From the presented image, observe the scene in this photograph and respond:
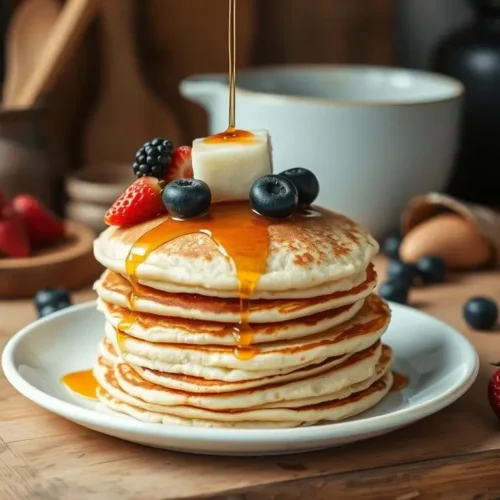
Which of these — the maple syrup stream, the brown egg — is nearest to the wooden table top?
the maple syrup stream

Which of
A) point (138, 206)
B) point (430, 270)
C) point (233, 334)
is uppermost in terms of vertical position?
point (138, 206)

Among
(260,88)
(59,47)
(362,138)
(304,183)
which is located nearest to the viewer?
(304,183)

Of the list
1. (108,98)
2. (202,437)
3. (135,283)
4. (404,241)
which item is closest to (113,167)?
(108,98)

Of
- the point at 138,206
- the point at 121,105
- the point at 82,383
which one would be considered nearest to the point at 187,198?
the point at 138,206

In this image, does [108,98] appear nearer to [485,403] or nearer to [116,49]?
[116,49]

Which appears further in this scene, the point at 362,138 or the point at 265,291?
the point at 362,138

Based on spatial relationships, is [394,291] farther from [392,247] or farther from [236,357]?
[236,357]

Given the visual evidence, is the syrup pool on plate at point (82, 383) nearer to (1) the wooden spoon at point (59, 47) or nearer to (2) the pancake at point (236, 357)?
(2) the pancake at point (236, 357)
